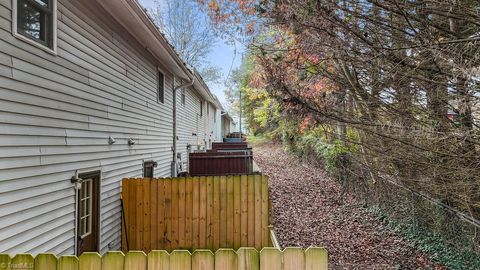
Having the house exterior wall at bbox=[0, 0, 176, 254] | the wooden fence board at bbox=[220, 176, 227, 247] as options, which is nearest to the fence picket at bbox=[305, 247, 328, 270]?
the house exterior wall at bbox=[0, 0, 176, 254]

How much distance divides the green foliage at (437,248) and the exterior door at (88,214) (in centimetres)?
610

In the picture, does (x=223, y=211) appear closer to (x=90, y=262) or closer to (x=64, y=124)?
(x=64, y=124)

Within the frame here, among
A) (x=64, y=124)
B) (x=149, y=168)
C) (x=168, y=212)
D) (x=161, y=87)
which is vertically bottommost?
(x=168, y=212)

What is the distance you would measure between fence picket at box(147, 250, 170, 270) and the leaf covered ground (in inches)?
184

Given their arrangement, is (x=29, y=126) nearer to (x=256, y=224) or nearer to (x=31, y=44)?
(x=31, y=44)

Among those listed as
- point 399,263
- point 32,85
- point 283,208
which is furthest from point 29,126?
point 283,208

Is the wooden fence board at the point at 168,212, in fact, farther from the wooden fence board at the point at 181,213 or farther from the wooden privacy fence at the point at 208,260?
the wooden privacy fence at the point at 208,260

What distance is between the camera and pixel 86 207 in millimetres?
5316

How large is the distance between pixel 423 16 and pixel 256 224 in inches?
178

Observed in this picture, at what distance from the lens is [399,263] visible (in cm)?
659

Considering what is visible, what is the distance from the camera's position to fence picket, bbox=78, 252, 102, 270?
2688 mm

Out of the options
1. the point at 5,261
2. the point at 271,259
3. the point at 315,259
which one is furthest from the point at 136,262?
the point at 315,259

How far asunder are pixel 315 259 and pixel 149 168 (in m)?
6.68

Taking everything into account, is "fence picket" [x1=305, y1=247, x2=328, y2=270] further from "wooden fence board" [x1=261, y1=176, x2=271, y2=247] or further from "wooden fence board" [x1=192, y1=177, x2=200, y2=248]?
"wooden fence board" [x1=192, y1=177, x2=200, y2=248]
